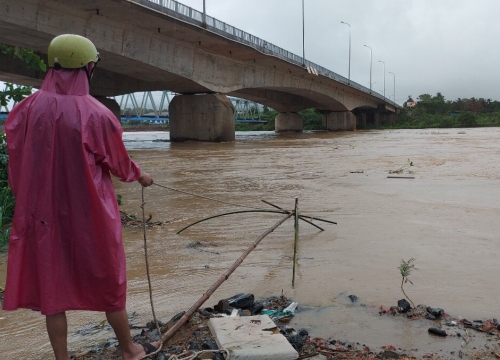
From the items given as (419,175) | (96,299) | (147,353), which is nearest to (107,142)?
(96,299)

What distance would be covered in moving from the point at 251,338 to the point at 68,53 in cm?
163

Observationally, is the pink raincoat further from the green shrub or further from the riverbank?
the green shrub

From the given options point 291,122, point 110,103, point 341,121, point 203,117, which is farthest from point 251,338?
point 341,121

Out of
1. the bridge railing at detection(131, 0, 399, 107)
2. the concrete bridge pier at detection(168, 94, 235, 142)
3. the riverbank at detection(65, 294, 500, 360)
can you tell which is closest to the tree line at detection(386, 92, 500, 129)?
the bridge railing at detection(131, 0, 399, 107)

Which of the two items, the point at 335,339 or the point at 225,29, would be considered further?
the point at 225,29

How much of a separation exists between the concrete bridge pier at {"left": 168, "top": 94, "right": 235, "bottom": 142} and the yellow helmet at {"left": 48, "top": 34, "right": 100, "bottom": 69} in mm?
26749

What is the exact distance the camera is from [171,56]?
2456 centimetres

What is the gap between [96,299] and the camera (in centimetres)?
246

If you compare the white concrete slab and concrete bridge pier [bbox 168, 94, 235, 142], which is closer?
the white concrete slab

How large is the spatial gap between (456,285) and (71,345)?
2.66m

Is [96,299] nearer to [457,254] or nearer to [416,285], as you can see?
[416,285]

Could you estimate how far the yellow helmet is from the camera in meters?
2.50

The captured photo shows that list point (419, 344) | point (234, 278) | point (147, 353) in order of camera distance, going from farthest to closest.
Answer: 1. point (234, 278)
2. point (419, 344)
3. point (147, 353)

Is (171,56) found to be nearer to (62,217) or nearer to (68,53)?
(68,53)
